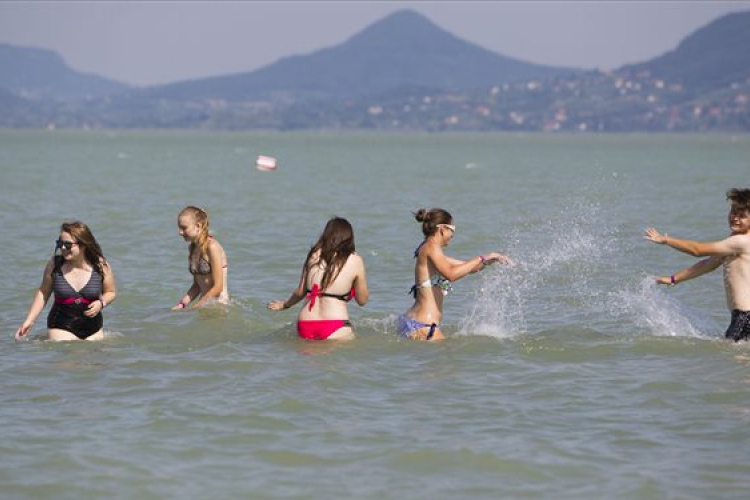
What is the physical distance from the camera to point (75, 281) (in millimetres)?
11820

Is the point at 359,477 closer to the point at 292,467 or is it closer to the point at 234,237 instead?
the point at 292,467

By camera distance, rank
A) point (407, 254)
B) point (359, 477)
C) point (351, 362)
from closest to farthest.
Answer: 1. point (359, 477)
2. point (351, 362)
3. point (407, 254)

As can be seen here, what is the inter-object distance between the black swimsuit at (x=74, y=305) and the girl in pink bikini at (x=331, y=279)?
5.36 feet

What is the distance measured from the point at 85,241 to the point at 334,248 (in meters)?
2.24

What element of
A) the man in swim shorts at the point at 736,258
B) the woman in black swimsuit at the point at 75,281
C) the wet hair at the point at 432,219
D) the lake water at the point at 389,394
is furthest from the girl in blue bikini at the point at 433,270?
the woman in black swimsuit at the point at 75,281

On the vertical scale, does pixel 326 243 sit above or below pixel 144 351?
above

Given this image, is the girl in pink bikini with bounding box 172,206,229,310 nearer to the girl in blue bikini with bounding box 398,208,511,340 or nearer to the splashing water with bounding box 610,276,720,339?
the girl in blue bikini with bounding box 398,208,511,340

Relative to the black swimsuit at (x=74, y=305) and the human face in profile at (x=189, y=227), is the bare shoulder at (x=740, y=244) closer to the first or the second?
the human face in profile at (x=189, y=227)

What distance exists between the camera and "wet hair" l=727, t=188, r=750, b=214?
38.4ft

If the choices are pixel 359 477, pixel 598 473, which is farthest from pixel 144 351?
pixel 598 473

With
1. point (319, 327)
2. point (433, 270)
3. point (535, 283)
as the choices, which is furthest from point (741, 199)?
point (535, 283)

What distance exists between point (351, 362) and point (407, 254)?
10959 mm

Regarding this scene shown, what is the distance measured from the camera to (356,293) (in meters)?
11.9

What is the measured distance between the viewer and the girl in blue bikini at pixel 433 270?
12055 millimetres
